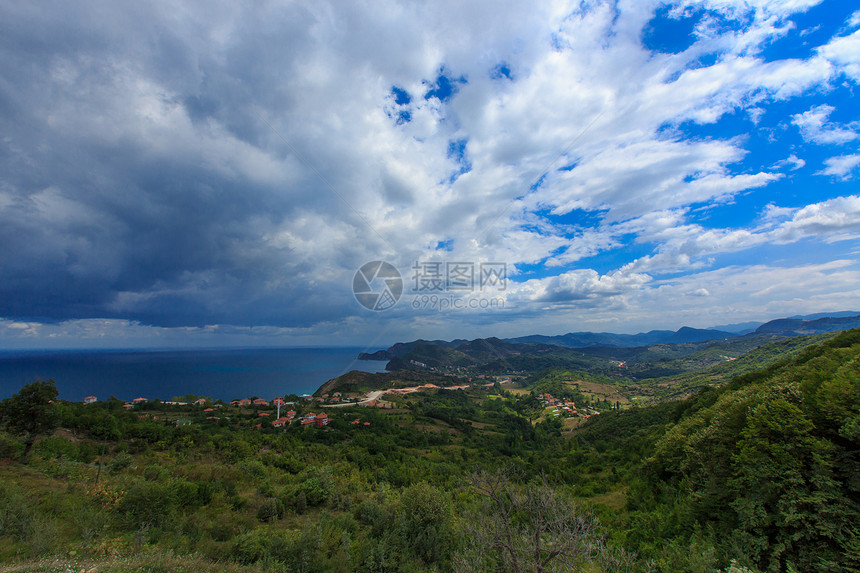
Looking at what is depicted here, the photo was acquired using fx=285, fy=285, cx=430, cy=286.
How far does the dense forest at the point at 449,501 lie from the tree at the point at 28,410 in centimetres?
8

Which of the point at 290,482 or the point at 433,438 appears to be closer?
the point at 290,482

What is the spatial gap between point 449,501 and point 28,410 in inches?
973

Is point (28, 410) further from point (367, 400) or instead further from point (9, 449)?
point (367, 400)

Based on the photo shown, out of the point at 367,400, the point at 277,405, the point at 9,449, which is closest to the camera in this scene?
the point at 9,449

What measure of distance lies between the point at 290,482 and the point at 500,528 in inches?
669

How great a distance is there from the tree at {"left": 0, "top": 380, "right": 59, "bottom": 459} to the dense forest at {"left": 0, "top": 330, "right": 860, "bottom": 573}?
8 centimetres

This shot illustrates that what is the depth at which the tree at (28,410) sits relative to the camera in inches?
639

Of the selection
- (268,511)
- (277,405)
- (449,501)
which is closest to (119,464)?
(268,511)

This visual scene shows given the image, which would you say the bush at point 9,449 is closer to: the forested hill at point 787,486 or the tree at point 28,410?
the tree at point 28,410

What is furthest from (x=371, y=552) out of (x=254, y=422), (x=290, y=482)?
(x=254, y=422)

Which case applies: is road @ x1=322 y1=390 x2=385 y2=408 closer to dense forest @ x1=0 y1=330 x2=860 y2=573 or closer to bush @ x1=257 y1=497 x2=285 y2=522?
dense forest @ x1=0 y1=330 x2=860 y2=573

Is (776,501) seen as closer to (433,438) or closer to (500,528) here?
(500,528)

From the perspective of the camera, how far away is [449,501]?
16281mm

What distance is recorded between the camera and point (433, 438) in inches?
1662
